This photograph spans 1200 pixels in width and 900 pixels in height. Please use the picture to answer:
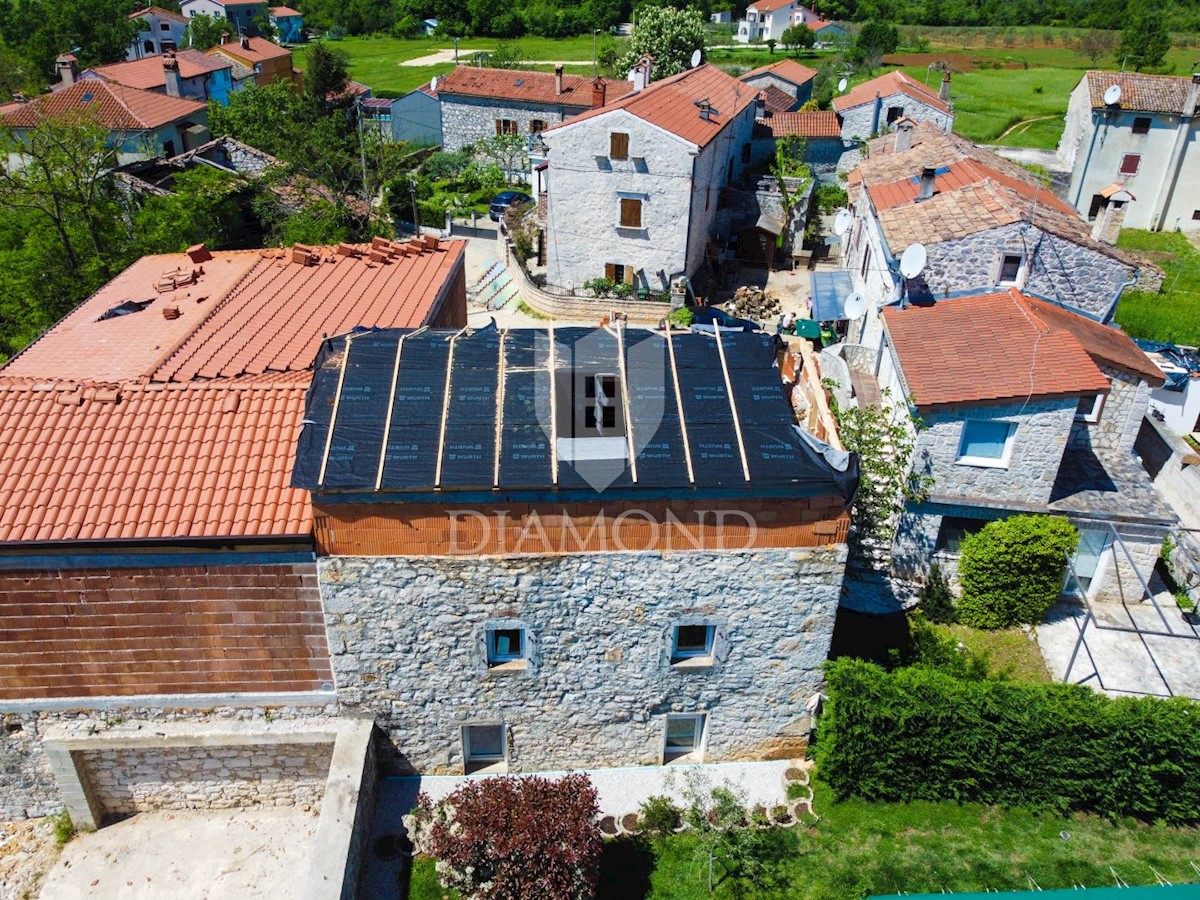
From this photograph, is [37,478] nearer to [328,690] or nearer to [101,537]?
[101,537]

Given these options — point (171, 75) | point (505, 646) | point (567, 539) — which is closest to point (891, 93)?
point (567, 539)

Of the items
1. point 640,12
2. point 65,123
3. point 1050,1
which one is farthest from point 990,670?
point 1050,1

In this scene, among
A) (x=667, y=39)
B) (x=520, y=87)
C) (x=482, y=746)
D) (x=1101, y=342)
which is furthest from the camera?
(x=667, y=39)

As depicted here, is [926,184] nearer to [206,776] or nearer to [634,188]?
[634,188]

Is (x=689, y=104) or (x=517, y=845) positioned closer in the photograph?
(x=517, y=845)

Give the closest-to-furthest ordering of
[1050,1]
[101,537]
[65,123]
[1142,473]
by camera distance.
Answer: [101,537] < [1142,473] < [65,123] < [1050,1]

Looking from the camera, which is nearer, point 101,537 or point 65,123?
point 101,537

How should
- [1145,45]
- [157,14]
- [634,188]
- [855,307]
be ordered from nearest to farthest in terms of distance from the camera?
[855,307] < [634,188] < [1145,45] < [157,14]

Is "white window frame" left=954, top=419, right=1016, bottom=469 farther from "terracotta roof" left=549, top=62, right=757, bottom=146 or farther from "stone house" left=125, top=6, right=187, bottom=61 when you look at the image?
"stone house" left=125, top=6, right=187, bottom=61
